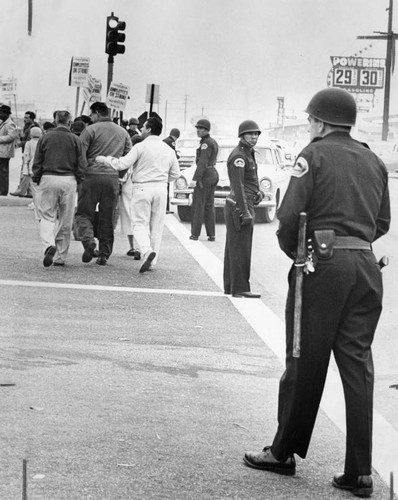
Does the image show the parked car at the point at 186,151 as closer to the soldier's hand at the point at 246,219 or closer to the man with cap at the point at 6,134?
the man with cap at the point at 6,134

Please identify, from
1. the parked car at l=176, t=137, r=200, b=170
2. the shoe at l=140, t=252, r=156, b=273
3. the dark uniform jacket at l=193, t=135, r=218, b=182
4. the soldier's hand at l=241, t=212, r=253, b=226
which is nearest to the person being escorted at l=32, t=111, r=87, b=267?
the shoe at l=140, t=252, r=156, b=273

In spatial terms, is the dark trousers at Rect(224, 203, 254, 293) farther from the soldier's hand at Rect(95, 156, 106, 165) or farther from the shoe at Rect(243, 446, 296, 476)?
the shoe at Rect(243, 446, 296, 476)

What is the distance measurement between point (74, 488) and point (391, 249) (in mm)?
15370

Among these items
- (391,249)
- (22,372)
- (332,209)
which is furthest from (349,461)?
(391,249)

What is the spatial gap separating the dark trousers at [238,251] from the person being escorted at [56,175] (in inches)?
98.6

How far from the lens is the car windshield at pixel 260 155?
2646cm

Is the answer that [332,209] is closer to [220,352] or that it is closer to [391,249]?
[220,352]

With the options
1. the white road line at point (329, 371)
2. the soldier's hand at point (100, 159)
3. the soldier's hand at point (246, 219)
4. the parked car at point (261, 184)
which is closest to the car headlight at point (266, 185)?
the parked car at point (261, 184)

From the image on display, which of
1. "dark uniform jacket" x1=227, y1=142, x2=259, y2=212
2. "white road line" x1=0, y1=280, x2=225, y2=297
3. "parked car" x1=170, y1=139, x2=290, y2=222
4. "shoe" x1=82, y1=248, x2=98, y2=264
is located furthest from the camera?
"parked car" x1=170, y1=139, x2=290, y2=222

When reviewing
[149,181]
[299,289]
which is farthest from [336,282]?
[149,181]

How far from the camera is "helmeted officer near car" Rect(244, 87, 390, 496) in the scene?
580 centimetres

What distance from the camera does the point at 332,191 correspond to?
19.1ft

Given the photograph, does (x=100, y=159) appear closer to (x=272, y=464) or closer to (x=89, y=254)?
(x=89, y=254)

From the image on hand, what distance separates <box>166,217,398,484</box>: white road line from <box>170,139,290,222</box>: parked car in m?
5.95
